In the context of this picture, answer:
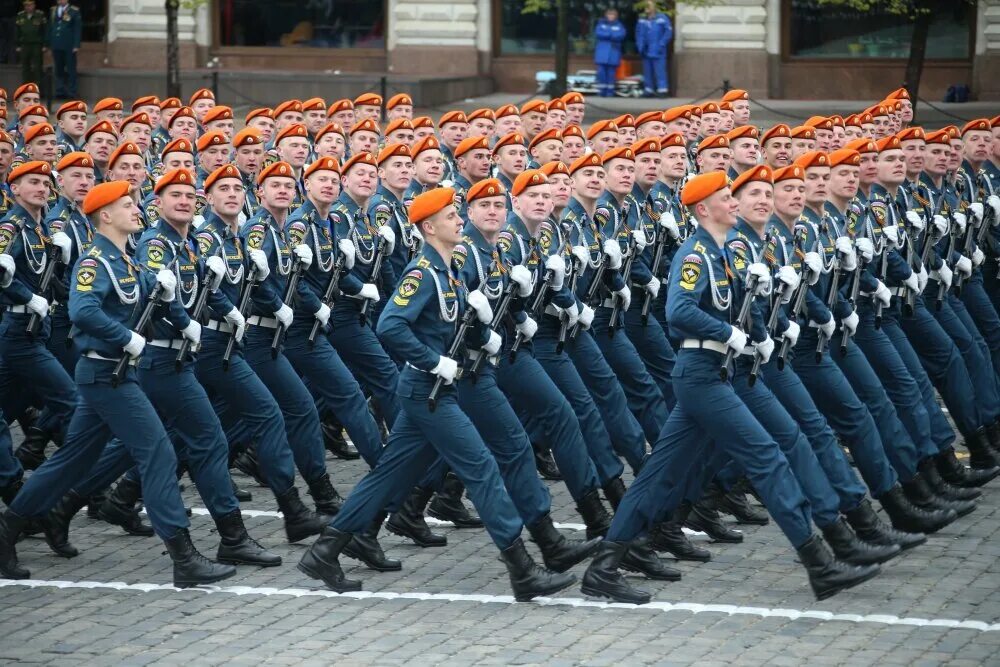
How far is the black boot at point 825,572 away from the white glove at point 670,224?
10.9 feet

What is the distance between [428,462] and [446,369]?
54 centimetres

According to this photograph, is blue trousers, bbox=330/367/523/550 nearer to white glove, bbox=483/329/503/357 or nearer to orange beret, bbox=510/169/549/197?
white glove, bbox=483/329/503/357

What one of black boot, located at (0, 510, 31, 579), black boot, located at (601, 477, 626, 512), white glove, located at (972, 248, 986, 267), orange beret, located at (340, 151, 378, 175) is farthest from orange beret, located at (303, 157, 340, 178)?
white glove, located at (972, 248, 986, 267)

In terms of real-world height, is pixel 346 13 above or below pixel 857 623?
above

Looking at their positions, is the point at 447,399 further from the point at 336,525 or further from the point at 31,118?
the point at 31,118

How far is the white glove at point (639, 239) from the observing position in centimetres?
1105

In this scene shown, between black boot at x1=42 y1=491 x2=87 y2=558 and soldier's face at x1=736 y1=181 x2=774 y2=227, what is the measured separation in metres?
3.51

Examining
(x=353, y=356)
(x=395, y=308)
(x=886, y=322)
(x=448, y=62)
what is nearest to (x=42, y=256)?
(x=353, y=356)

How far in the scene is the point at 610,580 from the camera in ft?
27.9

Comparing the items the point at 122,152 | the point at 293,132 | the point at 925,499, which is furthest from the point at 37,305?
the point at 925,499

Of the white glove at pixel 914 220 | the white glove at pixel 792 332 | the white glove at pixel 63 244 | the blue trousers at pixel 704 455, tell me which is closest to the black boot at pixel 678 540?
the blue trousers at pixel 704 455

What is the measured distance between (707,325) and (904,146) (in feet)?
12.2

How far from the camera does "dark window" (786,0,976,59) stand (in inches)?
1100

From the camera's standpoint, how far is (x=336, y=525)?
28.5 ft
